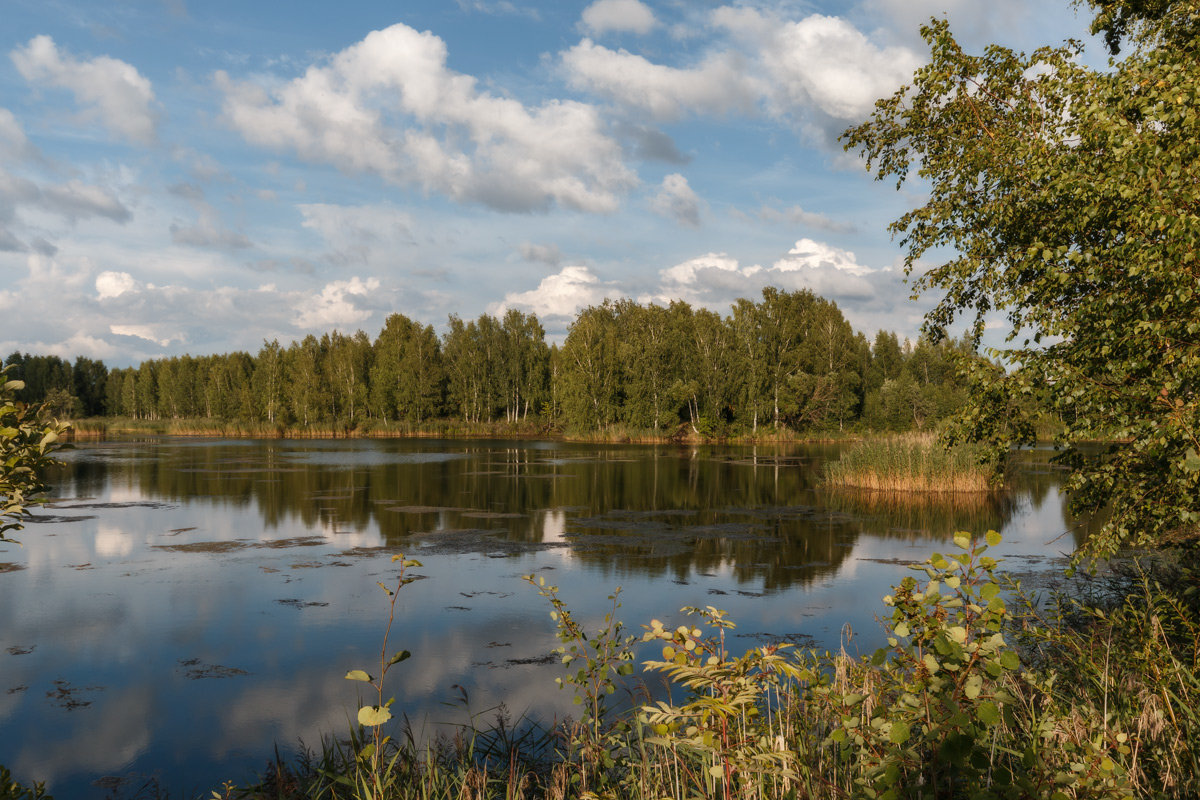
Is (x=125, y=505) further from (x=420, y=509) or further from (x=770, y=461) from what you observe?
(x=770, y=461)

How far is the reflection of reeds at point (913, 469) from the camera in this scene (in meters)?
24.4

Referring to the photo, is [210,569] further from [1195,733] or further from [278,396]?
[278,396]

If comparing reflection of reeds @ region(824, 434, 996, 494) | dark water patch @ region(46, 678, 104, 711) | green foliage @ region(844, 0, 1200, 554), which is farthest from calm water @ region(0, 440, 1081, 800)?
green foliage @ region(844, 0, 1200, 554)

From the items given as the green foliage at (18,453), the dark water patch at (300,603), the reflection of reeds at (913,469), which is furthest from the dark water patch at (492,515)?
the green foliage at (18,453)

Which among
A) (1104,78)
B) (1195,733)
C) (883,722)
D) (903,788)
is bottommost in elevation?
(1195,733)

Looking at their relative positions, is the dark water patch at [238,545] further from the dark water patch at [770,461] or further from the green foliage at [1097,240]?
the dark water patch at [770,461]

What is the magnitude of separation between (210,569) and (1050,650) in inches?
512

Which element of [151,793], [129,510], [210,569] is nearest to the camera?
[151,793]

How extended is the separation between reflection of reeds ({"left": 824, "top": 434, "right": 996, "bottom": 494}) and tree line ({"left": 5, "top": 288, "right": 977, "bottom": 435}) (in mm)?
27592

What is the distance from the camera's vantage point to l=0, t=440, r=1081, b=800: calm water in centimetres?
709

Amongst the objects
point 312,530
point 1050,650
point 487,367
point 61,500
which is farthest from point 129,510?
point 487,367

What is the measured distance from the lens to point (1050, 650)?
24.7 feet

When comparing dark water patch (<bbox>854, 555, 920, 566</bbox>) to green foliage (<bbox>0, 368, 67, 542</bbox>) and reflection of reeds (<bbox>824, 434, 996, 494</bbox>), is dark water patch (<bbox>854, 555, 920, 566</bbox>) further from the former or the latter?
green foliage (<bbox>0, 368, 67, 542</bbox>)

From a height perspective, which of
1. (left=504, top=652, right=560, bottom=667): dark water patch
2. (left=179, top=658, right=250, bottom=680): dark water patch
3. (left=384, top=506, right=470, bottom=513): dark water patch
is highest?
(left=384, top=506, right=470, bottom=513): dark water patch
